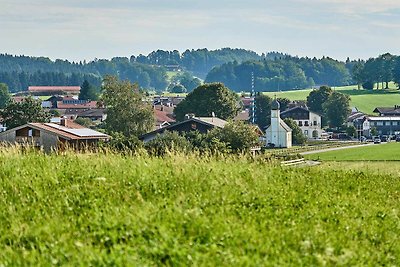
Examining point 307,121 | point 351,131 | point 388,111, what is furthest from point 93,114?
point 388,111

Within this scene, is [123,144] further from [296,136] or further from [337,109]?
[337,109]

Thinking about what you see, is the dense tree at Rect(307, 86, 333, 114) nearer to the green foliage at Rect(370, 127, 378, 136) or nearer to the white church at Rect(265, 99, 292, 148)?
Result: the green foliage at Rect(370, 127, 378, 136)

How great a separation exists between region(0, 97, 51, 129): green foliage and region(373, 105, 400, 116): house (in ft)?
283

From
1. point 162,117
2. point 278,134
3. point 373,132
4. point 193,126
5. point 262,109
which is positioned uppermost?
point 193,126

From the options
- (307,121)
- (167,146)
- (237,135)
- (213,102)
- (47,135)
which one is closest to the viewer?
(167,146)

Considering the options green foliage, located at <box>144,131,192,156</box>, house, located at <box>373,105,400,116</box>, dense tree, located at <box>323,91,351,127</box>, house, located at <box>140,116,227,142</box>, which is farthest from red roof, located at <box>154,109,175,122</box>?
green foliage, located at <box>144,131,192,156</box>

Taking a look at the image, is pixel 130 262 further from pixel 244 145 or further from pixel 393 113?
pixel 393 113

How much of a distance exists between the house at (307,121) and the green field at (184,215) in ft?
361

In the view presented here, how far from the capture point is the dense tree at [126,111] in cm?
7821

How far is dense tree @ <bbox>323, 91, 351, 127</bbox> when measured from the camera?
126 meters

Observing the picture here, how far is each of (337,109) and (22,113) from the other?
216 feet

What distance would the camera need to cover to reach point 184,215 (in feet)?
30.2

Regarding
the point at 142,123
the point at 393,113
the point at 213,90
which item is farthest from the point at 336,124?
the point at 142,123

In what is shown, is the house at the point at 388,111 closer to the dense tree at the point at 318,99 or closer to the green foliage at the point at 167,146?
the dense tree at the point at 318,99
